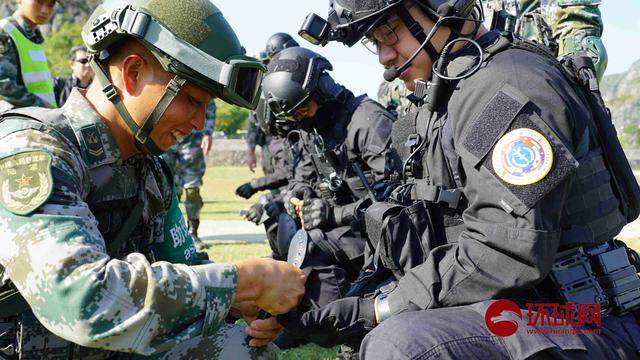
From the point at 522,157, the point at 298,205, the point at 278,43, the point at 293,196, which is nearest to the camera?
the point at 522,157

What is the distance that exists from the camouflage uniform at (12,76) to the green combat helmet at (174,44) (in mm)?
4298

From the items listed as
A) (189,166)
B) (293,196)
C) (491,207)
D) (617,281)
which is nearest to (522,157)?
(491,207)

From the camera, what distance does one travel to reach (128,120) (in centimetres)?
234

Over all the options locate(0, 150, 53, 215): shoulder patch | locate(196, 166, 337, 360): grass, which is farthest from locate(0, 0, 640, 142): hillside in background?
locate(0, 150, 53, 215): shoulder patch

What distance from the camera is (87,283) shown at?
180cm

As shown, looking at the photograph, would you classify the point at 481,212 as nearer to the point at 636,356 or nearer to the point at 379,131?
the point at 636,356

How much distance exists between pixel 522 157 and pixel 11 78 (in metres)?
5.48

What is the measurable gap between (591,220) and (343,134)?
2.78 meters

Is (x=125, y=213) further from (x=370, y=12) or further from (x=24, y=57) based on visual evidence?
(x=24, y=57)

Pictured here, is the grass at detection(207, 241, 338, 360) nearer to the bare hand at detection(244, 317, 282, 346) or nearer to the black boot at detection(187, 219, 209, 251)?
the black boot at detection(187, 219, 209, 251)

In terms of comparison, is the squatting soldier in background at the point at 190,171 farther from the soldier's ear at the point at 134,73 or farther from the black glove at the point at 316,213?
the soldier's ear at the point at 134,73

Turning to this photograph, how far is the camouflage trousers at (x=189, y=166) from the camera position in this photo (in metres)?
8.22

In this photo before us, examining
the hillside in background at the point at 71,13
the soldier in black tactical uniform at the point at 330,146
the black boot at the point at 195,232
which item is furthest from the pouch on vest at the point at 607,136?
the hillside in background at the point at 71,13

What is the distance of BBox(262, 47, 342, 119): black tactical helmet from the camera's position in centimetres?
498
